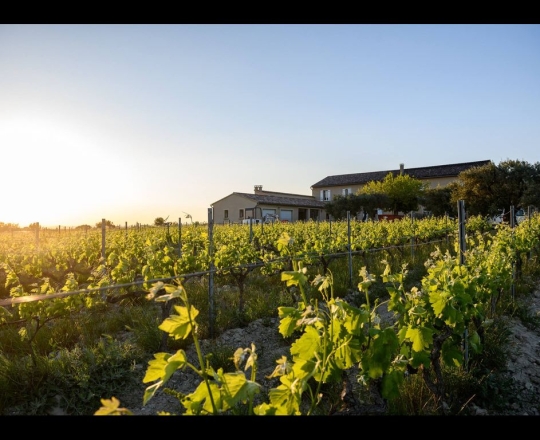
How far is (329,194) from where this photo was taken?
128 feet

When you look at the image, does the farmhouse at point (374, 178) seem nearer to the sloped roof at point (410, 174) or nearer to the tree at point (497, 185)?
the sloped roof at point (410, 174)

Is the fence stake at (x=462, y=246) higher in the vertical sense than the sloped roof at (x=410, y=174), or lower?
lower

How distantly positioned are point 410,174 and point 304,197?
10.1 meters

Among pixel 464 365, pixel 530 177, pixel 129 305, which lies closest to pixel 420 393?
pixel 464 365

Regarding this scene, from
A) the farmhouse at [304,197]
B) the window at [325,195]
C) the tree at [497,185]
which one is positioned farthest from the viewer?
the window at [325,195]

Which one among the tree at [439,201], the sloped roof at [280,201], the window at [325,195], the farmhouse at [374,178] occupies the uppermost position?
the farmhouse at [374,178]

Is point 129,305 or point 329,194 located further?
point 329,194

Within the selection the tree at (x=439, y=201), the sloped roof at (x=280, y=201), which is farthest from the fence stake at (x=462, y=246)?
the sloped roof at (x=280, y=201)

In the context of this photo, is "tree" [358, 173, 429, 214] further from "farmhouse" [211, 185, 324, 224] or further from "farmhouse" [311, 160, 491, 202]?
"farmhouse" [211, 185, 324, 224]

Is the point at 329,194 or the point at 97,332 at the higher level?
the point at 329,194

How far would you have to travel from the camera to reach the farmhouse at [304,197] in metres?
30.7

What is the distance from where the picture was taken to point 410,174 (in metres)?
37.2
